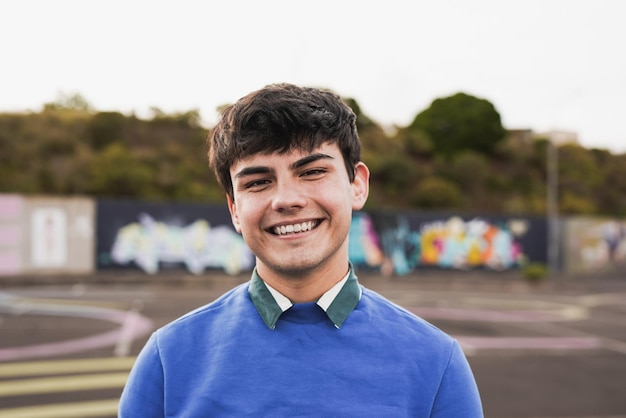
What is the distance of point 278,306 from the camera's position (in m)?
1.95

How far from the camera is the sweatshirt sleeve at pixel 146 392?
1.89 meters

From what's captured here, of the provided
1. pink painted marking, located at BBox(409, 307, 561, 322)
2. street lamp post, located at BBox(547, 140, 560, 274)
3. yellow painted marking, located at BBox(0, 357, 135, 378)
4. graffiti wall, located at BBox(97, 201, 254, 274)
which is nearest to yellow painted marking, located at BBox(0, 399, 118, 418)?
yellow painted marking, located at BBox(0, 357, 135, 378)

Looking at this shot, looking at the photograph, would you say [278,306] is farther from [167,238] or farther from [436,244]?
[436,244]

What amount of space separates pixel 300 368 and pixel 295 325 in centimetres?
16

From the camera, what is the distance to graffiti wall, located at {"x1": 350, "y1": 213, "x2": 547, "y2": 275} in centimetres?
2731

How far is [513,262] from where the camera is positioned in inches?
1162

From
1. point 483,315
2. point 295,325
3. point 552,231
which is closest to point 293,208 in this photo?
point 295,325

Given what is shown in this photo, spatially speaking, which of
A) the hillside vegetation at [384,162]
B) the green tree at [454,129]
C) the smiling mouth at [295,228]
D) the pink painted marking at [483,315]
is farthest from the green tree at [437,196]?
the smiling mouth at [295,228]

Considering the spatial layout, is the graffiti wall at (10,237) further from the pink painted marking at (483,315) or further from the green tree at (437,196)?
the green tree at (437,196)

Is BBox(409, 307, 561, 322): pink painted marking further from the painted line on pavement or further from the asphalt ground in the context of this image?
the painted line on pavement

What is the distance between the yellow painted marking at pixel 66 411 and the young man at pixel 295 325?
19.4 ft

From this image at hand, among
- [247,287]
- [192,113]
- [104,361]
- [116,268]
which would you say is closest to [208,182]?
[192,113]

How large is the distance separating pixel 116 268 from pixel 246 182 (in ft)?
76.6

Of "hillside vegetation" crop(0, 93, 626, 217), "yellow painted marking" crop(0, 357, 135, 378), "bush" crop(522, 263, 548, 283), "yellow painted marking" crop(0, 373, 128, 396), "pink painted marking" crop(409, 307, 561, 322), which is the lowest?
"bush" crop(522, 263, 548, 283)
